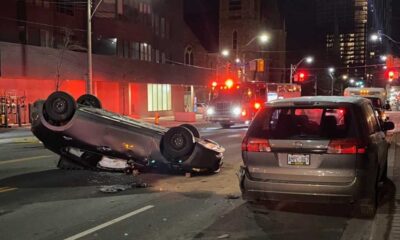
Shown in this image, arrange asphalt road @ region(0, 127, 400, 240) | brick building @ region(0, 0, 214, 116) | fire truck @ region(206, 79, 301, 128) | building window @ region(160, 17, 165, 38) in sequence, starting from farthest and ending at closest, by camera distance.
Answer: building window @ region(160, 17, 165, 38)
brick building @ region(0, 0, 214, 116)
fire truck @ region(206, 79, 301, 128)
asphalt road @ region(0, 127, 400, 240)

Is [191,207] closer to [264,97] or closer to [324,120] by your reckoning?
[324,120]

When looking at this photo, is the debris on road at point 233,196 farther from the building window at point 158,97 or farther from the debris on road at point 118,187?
the building window at point 158,97

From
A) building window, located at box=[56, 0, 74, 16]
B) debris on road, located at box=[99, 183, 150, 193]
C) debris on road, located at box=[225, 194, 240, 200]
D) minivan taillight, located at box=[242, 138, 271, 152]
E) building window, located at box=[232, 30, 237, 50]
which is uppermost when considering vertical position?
building window, located at box=[232, 30, 237, 50]

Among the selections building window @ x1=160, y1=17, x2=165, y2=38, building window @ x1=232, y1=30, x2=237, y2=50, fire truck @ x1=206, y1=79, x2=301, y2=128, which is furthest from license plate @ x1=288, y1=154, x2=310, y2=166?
building window @ x1=232, y1=30, x2=237, y2=50

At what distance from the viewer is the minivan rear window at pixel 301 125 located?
713cm

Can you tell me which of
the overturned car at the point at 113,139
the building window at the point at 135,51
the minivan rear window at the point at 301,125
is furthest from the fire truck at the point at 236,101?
the minivan rear window at the point at 301,125

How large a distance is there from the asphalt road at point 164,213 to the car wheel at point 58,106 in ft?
4.27

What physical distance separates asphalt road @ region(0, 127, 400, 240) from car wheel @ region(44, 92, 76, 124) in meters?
1.30

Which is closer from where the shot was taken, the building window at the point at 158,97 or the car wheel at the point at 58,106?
the car wheel at the point at 58,106

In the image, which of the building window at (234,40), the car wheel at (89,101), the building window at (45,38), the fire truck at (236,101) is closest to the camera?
the car wheel at (89,101)

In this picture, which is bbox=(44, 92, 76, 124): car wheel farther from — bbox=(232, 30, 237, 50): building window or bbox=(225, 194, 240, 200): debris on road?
bbox=(232, 30, 237, 50): building window

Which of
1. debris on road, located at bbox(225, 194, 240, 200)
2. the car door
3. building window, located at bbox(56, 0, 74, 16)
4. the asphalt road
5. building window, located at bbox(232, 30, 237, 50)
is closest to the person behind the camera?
the asphalt road

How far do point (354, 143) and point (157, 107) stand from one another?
40.3 m

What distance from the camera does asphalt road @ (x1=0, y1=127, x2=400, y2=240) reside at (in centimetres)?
664
